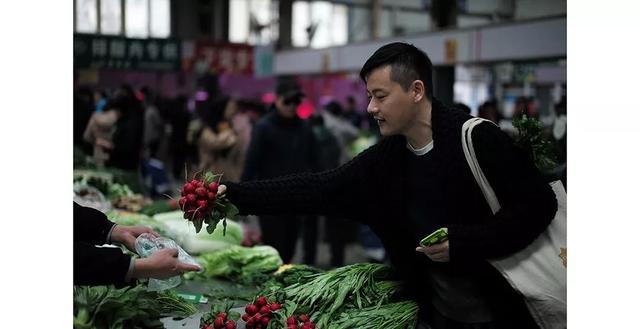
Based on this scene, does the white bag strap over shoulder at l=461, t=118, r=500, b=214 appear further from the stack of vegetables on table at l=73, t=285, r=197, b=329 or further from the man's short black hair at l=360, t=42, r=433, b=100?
the stack of vegetables on table at l=73, t=285, r=197, b=329

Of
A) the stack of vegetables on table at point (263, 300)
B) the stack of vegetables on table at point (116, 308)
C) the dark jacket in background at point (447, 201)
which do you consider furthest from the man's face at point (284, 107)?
the stack of vegetables on table at point (116, 308)

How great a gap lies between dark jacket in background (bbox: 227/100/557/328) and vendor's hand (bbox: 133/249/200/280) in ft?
1.42

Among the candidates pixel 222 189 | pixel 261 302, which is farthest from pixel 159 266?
pixel 261 302

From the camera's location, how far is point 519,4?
29.1ft

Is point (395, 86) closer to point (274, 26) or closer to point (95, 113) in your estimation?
point (95, 113)

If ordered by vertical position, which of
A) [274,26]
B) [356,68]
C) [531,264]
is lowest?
[531,264]

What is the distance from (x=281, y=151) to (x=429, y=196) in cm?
370

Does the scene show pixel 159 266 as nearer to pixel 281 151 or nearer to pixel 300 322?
pixel 300 322

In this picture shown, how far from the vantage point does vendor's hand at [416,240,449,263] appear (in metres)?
2.62

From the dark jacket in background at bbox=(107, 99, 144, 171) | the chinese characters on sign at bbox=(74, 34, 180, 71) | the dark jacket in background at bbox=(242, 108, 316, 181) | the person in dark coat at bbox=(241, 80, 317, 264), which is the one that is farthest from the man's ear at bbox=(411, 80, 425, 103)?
the dark jacket in background at bbox=(107, 99, 144, 171)
